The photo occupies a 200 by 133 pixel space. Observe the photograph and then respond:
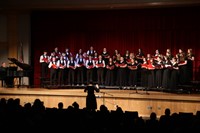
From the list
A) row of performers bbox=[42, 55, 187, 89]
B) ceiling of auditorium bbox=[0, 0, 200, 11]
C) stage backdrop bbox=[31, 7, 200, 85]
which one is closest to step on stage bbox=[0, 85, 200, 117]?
row of performers bbox=[42, 55, 187, 89]

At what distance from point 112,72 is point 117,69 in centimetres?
27

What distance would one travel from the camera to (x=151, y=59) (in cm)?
1598

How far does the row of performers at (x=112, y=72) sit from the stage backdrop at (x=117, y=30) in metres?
2.43

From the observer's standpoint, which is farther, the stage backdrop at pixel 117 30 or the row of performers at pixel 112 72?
the stage backdrop at pixel 117 30

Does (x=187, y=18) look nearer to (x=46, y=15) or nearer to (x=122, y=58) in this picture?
(x=122, y=58)

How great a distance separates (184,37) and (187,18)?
95 cm

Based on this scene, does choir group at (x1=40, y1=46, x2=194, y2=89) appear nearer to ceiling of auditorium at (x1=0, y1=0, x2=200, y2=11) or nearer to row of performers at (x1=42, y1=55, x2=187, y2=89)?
row of performers at (x1=42, y1=55, x2=187, y2=89)

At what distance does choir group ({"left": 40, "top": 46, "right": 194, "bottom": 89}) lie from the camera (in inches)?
609

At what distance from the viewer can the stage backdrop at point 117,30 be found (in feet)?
59.8

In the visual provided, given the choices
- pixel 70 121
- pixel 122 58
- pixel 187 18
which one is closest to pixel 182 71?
pixel 122 58

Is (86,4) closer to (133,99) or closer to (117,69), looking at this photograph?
(117,69)

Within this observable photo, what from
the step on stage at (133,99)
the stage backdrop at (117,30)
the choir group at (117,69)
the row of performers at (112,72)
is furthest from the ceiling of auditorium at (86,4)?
the step on stage at (133,99)

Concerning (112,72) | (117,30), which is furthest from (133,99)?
(117,30)

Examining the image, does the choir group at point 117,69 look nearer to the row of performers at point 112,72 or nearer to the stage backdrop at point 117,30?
the row of performers at point 112,72
